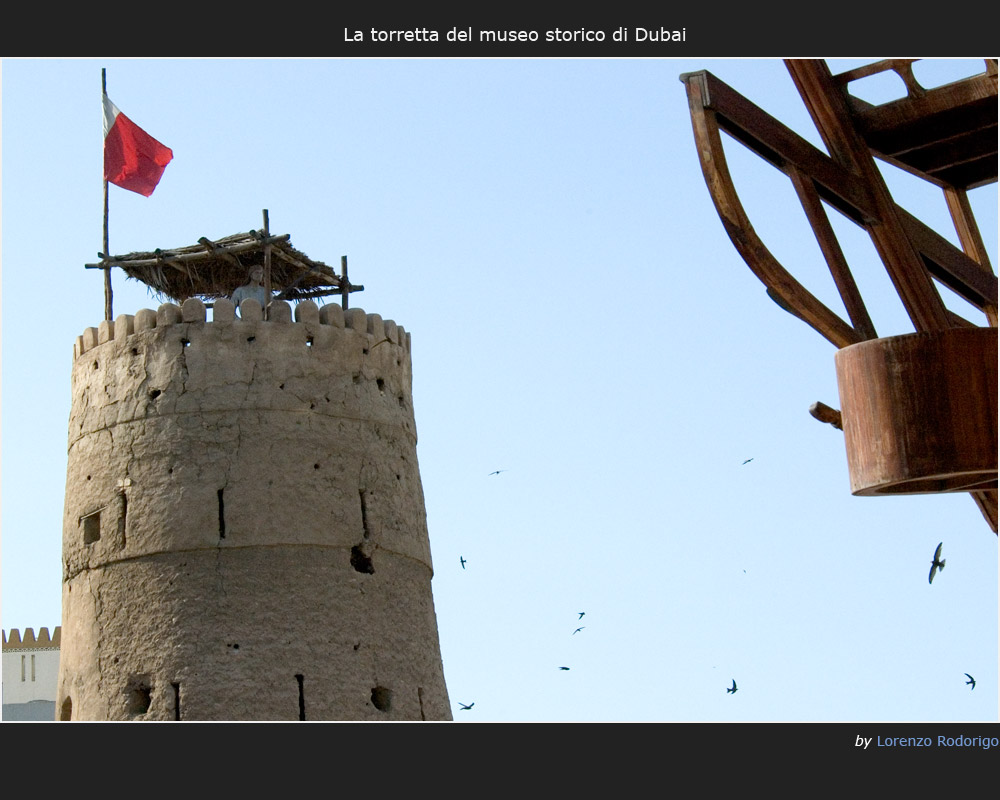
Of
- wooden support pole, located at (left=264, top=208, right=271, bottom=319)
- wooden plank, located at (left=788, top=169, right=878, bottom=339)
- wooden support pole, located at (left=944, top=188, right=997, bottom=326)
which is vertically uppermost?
wooden support pole, located at (left=264, top=208, right=271, bottom=319)

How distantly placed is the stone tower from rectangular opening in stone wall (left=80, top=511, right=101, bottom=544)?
0.8 inches

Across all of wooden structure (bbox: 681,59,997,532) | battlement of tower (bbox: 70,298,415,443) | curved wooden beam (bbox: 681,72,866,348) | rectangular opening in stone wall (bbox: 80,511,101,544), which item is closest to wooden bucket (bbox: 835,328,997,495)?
wooden structure (bbox: 681,59,997,532)

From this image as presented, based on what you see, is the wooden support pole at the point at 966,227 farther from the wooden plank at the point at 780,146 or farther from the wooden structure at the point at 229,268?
the wooden structure at the point at 229,268

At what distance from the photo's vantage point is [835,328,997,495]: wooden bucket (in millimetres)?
6625

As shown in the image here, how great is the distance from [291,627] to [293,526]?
3.42 feet

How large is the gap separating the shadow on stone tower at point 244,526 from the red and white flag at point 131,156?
251cm

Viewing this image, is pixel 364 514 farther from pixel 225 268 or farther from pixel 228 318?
pixel 225 268

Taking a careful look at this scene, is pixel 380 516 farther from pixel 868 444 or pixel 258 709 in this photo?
pixel 868 444

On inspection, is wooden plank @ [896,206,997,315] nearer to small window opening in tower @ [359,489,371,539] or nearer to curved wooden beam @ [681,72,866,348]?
curved wooden beam @ [681,72,866,348]

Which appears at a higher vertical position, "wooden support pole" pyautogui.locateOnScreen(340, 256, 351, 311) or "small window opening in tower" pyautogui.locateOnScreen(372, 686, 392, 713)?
"wooden support pole" pyautogui.locateOnScreen(340, 256, 351, 311)

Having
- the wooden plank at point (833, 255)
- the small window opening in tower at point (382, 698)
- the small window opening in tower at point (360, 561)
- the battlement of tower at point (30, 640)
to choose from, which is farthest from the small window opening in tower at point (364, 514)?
the battlement of tower at point (30, 640)

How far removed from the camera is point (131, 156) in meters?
21.9

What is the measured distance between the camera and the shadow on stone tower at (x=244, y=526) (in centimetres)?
→ 1839

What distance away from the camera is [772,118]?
736 centimetres
